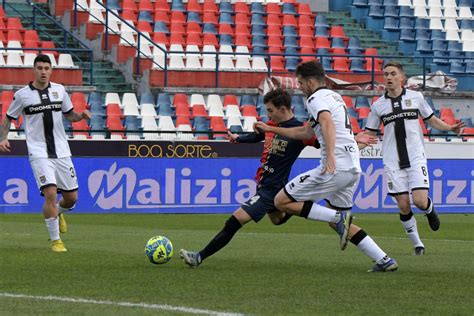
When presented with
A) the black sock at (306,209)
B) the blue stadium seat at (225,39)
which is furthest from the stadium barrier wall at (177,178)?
the black sock at (306,209)

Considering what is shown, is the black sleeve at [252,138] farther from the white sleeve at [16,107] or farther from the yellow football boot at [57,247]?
the white sleeve at [16,107]

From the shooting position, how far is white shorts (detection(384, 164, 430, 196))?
14328 millimetres

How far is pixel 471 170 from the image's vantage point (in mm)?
26078

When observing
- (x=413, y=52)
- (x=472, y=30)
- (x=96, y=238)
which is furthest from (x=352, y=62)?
(x=96, y=238)

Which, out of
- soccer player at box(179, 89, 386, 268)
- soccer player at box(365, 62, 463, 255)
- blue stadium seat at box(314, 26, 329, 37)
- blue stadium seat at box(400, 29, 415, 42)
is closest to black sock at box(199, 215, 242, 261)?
soccer player at box(179, 89, 386, 268)

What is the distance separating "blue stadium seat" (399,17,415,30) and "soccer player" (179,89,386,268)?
2397 cm

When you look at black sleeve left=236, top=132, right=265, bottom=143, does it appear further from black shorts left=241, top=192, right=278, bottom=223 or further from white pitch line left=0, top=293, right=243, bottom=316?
white pitch line left=0, top=293, right=243, bottom=316

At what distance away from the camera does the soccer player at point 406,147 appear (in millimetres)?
14328

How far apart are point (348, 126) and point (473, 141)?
664 inches

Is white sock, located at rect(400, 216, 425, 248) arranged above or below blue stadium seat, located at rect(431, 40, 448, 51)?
below

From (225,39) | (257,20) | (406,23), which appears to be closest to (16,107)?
(225,39)

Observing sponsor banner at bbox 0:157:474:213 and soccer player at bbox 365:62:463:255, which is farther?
sponsor banner at bbox 0:157:474:213

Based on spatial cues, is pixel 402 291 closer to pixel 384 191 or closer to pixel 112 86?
pixel 384 191

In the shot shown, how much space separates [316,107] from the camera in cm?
1120
